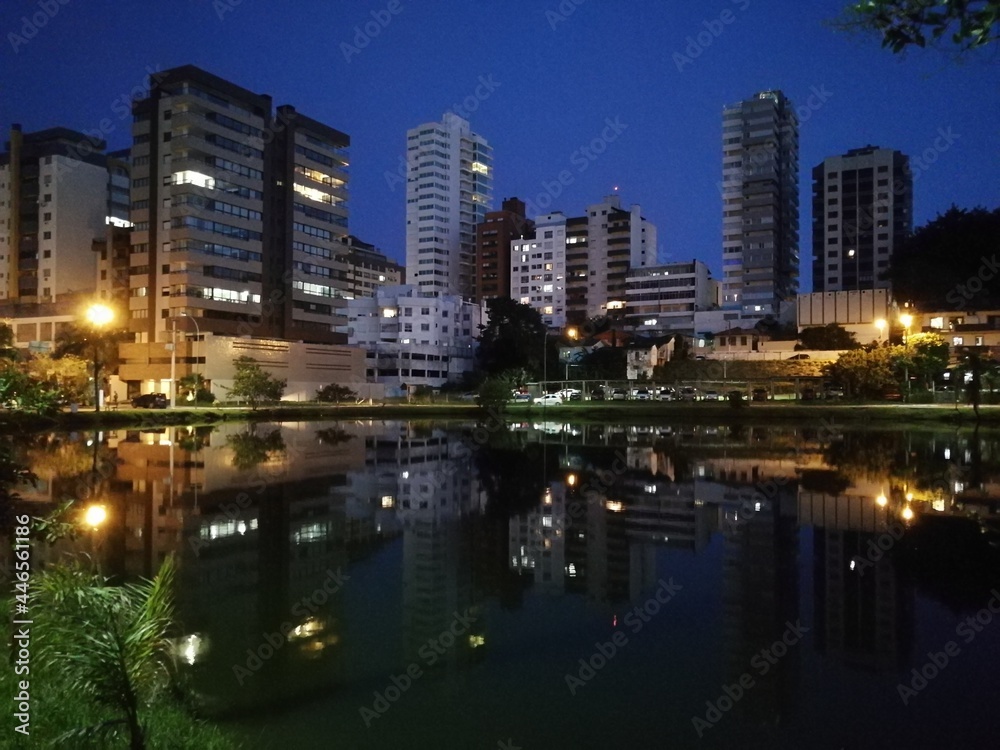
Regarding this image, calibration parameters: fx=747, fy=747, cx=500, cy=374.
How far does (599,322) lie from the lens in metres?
110

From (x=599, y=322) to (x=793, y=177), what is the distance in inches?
1819

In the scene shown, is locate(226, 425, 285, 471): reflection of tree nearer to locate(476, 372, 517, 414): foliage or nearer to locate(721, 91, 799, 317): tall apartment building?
locate(476, 372, 517, 414): foliage

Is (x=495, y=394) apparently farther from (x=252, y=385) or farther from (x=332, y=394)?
(x=332, y=394)

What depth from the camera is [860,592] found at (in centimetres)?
941

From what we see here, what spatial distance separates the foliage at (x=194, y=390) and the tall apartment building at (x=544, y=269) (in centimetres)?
6672

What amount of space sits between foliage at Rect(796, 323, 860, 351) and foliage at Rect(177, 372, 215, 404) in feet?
183

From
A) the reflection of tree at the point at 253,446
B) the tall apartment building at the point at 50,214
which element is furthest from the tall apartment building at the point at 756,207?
the reflection of tree at the point at 253,446

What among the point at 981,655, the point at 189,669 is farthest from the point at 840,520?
the point at 189,669

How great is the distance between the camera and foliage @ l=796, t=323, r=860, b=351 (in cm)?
7331

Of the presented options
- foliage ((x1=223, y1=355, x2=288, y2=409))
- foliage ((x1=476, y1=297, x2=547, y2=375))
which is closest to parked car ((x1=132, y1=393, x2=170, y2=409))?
foliage ((x1=223, y1=355, x2=288, y2=409))

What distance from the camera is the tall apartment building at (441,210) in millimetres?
137625

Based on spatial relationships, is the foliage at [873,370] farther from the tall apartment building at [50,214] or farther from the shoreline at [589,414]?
the tall apartment building at [50,214]

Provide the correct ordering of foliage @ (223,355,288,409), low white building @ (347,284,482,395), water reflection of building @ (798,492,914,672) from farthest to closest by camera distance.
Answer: low white building @ (347,284,482,395)
foliage @ (223,355,288,409)
water reflection of building @ (798,492,914,672)

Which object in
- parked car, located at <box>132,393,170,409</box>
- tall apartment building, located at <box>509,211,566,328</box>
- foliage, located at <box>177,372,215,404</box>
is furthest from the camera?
tall apartment building, located at <box>509,211,566,328</box>
